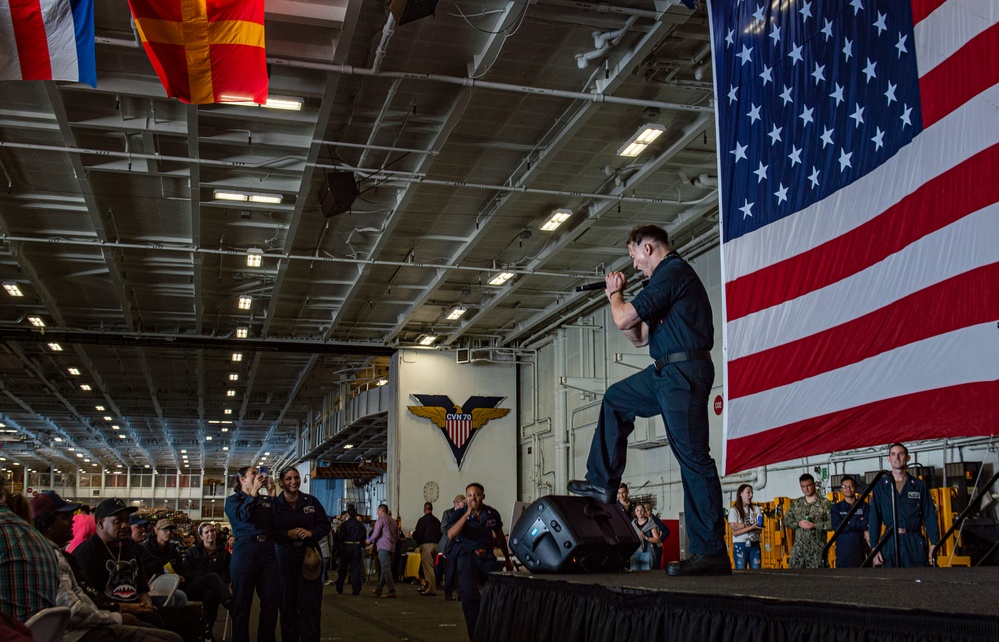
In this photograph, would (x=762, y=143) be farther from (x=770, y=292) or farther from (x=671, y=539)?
(x=671, y=539)

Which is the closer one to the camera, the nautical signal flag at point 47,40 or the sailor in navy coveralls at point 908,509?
the nautical signal flag at point 47,40

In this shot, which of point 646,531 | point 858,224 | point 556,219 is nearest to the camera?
point 858,224

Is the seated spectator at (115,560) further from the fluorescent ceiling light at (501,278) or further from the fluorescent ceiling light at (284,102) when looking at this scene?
the fluorescent ceiling light at (501,278)

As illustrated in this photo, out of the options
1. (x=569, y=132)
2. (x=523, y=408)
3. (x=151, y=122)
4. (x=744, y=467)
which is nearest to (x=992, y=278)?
(x=744, y=467)

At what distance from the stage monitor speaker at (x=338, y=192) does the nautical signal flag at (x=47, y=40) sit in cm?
622

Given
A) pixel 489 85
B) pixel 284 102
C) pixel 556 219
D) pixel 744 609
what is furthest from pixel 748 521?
pixel 744 609

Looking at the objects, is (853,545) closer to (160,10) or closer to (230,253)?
(160,10)

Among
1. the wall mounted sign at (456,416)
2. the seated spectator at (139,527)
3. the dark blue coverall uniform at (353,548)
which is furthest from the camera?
the wall mounted sign at (456,416)

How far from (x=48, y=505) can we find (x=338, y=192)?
8.79 metres

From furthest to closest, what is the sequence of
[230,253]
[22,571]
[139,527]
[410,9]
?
[230,253] < [139,527] < [410,9] < [22,571]

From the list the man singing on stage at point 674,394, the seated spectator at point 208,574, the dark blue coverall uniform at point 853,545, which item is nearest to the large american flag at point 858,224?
the man singing on stage at point 674,394

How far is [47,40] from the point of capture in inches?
279

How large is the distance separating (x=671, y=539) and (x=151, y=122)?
433 inches

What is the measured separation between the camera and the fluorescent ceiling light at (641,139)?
12609 millimetres
